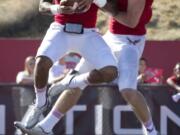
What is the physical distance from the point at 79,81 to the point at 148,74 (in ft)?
16.3

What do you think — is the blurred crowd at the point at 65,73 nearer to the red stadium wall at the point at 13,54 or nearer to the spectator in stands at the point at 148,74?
the spectator in stands at the point at 148,74

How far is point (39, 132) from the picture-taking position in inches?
399

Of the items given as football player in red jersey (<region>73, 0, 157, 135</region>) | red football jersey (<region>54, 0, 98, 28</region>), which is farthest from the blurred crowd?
red football jersey (<region>54, 0, 98, 28</region>)

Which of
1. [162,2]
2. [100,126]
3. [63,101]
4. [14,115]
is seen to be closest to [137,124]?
[100,126]

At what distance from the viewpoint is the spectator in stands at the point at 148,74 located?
46.6ft

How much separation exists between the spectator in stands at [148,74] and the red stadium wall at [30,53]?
0.56 metres

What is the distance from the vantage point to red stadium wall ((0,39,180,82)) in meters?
16.2

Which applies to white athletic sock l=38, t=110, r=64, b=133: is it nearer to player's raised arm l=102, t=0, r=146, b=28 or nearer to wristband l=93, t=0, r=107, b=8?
player's raised arm l=102, t=0, r=146, b=28

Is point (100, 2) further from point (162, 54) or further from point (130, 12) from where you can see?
point (162, 54)

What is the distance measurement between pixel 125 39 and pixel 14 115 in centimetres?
270

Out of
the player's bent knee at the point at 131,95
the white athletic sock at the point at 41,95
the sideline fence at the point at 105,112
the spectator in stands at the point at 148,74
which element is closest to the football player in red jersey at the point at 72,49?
the white athletic sock at the point at 41,95

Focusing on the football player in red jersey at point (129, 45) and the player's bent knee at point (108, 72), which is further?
the football player in red jersey at point (129, 45)

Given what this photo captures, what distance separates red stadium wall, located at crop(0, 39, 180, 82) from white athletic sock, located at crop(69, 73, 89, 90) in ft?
19.5

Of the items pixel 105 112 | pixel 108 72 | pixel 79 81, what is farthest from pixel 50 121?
pixel 105 112
